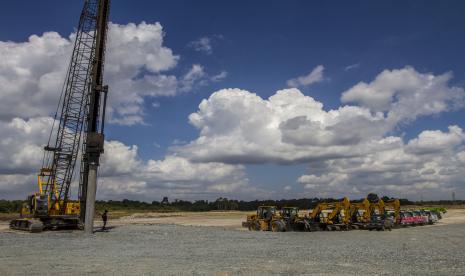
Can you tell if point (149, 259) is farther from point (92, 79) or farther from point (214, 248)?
point (92, 79)

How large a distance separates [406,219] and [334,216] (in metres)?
9.22

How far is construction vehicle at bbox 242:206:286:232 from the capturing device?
39750 mm

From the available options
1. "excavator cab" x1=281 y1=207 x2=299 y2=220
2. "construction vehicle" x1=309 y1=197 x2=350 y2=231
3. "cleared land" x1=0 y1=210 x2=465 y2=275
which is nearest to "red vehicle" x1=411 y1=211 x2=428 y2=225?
"construction vehicle" x1=309 y1=197 x2=350 y2=231

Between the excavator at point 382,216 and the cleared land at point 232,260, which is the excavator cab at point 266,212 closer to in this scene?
the excavator at point 382,216

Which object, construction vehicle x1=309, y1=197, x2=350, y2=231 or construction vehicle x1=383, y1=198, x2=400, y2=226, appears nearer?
construction vehicle x1=309, y1=197, x2=350, y2=231

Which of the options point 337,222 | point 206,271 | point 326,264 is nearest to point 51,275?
point 206,271

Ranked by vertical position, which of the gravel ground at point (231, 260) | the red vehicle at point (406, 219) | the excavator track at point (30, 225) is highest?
the red vehicle at point (406, 219)

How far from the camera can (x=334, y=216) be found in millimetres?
40812

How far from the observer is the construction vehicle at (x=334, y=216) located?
132 ft

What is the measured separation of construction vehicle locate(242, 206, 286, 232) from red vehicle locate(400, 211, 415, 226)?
12295mm

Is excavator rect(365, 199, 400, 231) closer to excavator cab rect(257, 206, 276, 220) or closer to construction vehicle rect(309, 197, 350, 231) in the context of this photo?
Answer: construction vehicle rect(309, 197, 350, 231)

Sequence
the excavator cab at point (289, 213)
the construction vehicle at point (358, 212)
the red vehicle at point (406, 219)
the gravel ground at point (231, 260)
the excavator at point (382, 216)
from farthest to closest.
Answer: the red vehicle at point (406, 219)
the construction vehicle at point (358, 212)
the excavator cab at point (289, 213)
the excavator at point (382, 216)
the gravel ground at point (231, 260)

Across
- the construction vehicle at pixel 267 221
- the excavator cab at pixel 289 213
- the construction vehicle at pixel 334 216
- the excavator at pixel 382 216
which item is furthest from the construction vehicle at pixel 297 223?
the excavator at pixel 382 216

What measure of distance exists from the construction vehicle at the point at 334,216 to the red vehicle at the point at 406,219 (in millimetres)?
7240
